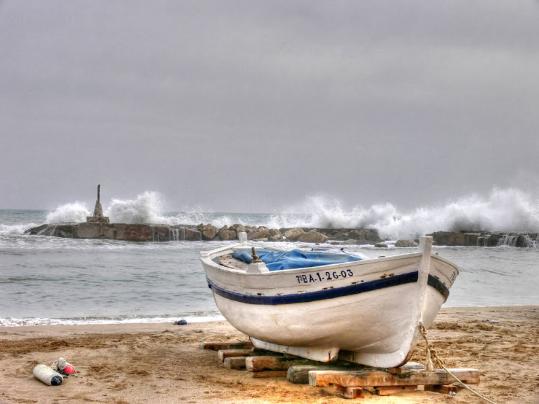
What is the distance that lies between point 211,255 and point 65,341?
8.06 ft

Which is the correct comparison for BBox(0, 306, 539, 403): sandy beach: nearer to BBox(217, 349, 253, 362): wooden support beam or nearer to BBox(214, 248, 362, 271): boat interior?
BBox(217, 349, 253, 362): wooden support beam

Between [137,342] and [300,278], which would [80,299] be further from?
[300,278]

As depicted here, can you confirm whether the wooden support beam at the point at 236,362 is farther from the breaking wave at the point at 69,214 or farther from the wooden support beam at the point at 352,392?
the breaking wave at the point at 69,214

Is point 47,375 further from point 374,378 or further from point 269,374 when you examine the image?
point 374,378

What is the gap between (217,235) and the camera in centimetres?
4888

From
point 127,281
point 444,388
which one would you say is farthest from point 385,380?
point 127,281

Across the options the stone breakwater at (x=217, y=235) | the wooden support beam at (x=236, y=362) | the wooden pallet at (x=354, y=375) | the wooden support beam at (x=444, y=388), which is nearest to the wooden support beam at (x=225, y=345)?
the wooden support beam at (x=236, y=362)

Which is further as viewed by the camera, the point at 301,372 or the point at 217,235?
the point at 217,235

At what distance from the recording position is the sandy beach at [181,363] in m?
7.93

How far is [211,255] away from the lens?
11281 mm

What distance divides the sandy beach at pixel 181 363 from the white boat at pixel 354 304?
1.71 feet

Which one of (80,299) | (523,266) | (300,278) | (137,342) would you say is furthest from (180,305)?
(523,266)

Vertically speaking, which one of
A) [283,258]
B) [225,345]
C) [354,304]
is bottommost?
[225,345]

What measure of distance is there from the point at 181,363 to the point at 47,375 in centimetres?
197
